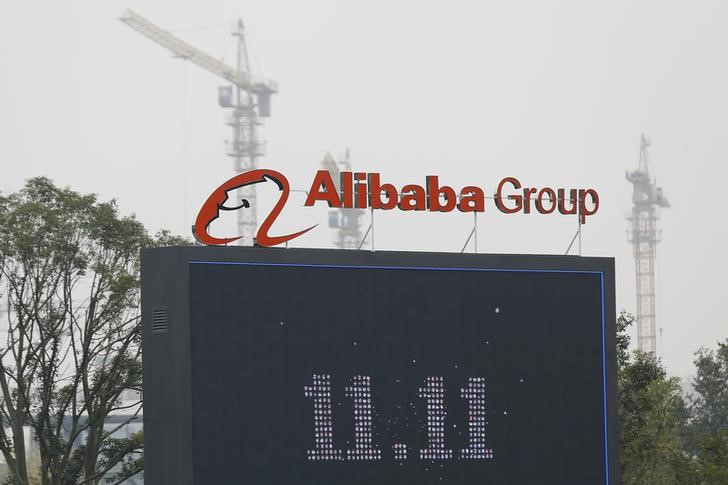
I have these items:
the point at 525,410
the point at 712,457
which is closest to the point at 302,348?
the point at 525,410

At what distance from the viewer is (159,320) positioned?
20.4 meters

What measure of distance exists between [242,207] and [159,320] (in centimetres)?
243

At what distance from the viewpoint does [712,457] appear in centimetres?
3241

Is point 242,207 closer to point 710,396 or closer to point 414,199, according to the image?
point 414,199

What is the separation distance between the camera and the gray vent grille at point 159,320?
20328 mm

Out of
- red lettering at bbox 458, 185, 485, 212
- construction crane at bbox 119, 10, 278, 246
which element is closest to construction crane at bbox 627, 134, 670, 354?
construction crane at bbox 119, 10, 278, 246

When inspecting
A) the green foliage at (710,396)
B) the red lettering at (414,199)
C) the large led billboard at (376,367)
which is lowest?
the green foliage at (710,396)

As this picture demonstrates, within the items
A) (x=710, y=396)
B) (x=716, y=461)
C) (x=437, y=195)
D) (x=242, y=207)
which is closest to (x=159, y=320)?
(x=242, y=207)

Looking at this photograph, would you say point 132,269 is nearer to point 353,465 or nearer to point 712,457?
point 712,457

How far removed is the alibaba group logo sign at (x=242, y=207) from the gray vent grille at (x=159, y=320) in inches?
58.6

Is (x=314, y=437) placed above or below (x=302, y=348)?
below

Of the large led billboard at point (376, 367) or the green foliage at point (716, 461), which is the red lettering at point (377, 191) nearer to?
the large led billboard at point (376, 367)

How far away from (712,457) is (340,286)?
14918 millimetres

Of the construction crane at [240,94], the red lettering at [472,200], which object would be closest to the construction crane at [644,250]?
the construction crane at [240,94]
